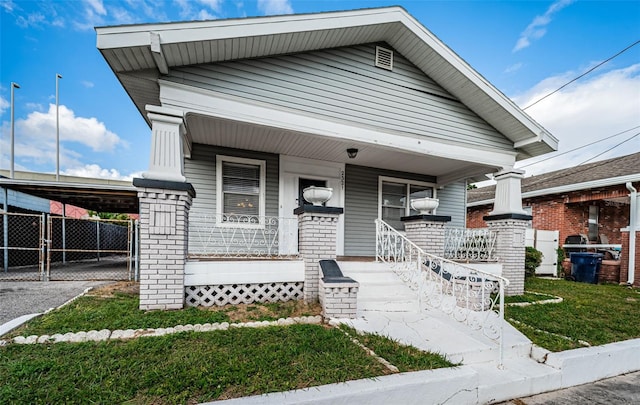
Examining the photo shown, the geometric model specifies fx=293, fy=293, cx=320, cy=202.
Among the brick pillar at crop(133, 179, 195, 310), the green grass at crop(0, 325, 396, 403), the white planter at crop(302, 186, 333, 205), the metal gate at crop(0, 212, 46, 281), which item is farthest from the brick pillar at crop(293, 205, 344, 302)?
the metal gate at crop(0, 212, 46, 281)

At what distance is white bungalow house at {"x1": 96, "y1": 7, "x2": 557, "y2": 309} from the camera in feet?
13.3

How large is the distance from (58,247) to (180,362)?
9.99 m

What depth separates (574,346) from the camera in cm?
344

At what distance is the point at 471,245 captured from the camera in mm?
7262

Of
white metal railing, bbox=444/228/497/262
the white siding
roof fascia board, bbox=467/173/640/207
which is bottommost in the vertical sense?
white metal railing, bbox=444/228/497/262

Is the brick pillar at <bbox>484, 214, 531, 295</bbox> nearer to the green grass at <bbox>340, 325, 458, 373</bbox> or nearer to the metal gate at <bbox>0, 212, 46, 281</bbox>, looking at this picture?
the green grass at <bbox>340, 325, 458, 373</bbox>

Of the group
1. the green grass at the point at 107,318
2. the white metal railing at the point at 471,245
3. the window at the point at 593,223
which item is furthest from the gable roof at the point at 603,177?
the green grass at the point at 107,318

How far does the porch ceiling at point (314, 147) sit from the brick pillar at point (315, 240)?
153 centimetres

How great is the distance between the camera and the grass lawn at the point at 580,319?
3709 mm

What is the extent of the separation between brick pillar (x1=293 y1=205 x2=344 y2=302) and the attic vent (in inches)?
126

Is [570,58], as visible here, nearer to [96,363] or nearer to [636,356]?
[636,356]

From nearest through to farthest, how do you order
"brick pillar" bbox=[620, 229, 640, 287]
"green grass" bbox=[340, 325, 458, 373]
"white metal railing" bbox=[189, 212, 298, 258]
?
"green grass" bbox=[340, 325, 458, 373]
"white metal railing" bbox=[189, 212, 298, 258]
"brick pillar" bbox=[620, 229, 640, 287]

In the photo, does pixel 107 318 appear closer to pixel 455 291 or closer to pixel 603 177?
pixel 455 291

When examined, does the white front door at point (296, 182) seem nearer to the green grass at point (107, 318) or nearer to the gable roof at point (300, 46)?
the gable roof at point (300, 46)
